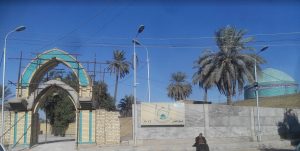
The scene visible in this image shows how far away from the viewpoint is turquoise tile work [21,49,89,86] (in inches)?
1197

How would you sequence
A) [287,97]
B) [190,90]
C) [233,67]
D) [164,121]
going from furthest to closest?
[190,90], [287,97], [233,67], [164,121]

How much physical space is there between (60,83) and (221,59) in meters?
16.7

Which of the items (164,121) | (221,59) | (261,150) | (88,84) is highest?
(221,59)

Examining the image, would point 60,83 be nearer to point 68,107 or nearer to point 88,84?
point 88,84

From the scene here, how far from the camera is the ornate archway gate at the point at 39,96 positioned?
30109mm

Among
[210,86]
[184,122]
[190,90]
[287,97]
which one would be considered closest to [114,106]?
[190,90]

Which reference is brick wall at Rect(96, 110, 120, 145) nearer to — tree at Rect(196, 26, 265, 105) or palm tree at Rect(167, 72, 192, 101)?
tree at Rect(196, 26, 265, 105)

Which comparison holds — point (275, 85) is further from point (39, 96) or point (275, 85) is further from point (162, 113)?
point (39, 96)

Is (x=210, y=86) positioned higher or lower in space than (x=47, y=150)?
higher

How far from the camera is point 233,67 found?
40938 mm

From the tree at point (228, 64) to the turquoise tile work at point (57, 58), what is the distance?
46.6 feet

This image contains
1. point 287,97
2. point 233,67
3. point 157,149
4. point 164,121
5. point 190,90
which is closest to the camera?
point 157,149


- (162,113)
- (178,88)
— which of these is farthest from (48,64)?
(178,88)

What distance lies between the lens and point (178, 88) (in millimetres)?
74625
